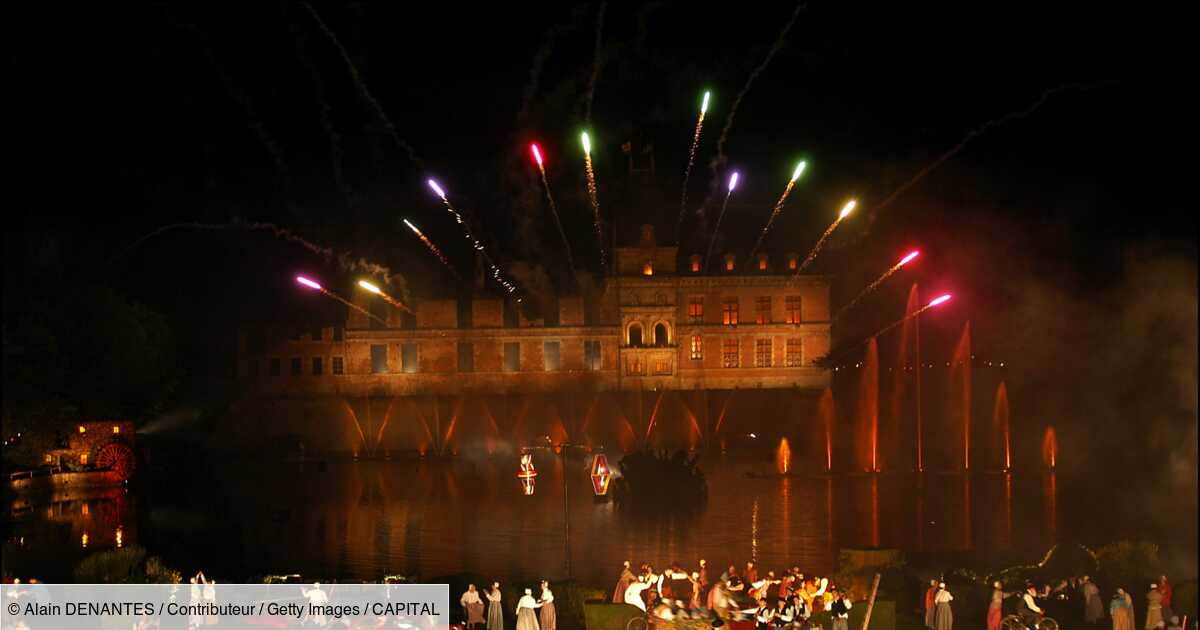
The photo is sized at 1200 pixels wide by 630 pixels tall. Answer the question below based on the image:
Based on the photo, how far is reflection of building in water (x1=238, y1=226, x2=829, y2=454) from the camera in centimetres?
5622

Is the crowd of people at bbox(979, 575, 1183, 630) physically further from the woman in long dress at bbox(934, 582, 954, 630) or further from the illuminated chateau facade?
the illuminated chateau facade

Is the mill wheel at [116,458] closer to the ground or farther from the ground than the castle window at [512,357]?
closer to the ground

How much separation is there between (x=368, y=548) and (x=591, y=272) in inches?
1353

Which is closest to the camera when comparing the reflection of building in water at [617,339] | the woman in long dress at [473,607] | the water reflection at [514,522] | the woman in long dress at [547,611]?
the woman in long dress at [547,611]

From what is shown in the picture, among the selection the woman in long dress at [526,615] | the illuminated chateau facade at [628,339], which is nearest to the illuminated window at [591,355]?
the illuminated chateau facade at [628,339]

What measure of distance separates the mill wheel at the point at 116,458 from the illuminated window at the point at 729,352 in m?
27.3

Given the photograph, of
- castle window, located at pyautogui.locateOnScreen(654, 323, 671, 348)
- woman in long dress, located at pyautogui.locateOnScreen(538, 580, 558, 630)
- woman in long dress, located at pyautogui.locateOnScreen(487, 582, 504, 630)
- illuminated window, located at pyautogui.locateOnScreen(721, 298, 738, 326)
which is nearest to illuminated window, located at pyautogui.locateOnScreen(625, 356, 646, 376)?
castle window, located at pyautogui.locateOnScreen(654, 323, 671, 348)

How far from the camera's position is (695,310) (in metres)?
57.1

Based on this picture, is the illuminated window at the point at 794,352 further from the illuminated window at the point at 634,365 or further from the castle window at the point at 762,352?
the illuminated window at the point at 634,365

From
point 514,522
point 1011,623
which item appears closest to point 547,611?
point 1011,623

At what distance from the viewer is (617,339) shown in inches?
2226

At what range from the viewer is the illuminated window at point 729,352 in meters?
56.9

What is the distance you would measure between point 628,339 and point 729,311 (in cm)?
481

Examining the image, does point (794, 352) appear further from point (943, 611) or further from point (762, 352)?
point (943, 611)
